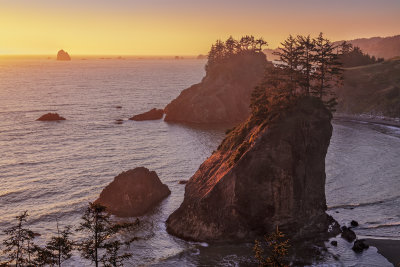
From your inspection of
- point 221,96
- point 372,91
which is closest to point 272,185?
point 221,96

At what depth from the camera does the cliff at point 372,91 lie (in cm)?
12731

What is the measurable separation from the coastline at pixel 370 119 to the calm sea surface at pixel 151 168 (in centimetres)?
591

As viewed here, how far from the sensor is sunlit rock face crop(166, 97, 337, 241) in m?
42.5

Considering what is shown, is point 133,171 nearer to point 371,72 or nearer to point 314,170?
point 314,170

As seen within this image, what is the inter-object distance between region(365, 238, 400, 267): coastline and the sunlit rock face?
18.0 ft

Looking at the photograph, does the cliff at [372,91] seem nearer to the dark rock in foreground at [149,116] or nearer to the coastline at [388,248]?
the dark rock in foreground at [149,116]

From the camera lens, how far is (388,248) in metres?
42.1

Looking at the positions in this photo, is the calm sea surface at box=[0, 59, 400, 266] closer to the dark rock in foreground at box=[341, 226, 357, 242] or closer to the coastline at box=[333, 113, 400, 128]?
the dark rock in foreground at box=[341, 226, 357, 242]

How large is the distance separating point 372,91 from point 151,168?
102002mm

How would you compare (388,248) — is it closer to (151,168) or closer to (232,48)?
(151,168)

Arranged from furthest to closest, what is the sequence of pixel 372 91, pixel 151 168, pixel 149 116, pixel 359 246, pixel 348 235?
pixel 372 91, pixel 149 116, pixel 151 168, pixel 348 235, pixel 359 246

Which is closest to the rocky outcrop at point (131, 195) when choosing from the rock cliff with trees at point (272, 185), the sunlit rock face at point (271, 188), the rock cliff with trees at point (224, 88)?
the rock cliff with trees at point (272, 185)

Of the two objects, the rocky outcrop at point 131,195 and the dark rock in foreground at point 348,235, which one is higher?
the rocky outcrop at point 131,195

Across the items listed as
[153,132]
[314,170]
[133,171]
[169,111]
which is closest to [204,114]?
[169,111]
